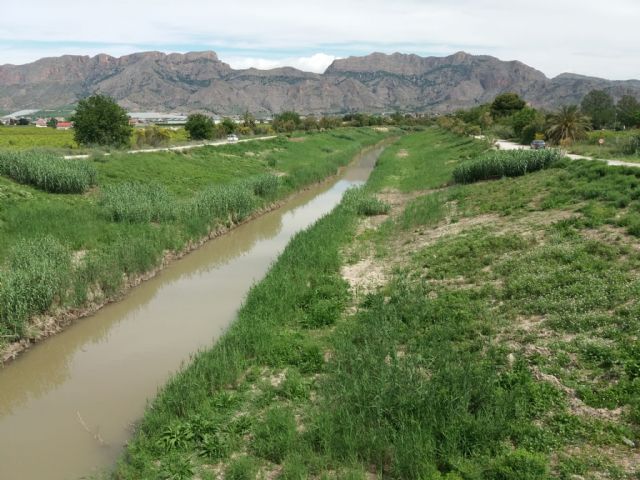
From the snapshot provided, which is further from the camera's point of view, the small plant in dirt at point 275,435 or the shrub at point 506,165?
the shrub at point 506,165

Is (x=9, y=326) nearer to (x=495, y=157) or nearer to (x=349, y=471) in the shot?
(x=349, y=471)

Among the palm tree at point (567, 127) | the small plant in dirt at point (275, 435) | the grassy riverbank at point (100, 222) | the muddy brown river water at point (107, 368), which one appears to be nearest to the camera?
the small plant in dirt at point (275, 435)

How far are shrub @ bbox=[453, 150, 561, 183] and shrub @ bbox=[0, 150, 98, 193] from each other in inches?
890

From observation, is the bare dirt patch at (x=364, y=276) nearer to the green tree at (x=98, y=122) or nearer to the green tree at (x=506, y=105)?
the green tree at (x=98, y=122)

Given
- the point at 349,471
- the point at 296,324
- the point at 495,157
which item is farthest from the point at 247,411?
the point at 495,157

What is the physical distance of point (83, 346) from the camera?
42.1 feet

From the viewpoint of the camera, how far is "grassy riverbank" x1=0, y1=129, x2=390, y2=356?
42.0 feet

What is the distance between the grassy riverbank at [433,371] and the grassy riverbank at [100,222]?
4.88 m

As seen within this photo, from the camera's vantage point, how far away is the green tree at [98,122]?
48.4 meters

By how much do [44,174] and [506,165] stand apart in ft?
84.0

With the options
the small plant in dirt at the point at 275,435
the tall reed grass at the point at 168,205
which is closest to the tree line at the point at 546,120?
the tall reed grass at the point at 168,205

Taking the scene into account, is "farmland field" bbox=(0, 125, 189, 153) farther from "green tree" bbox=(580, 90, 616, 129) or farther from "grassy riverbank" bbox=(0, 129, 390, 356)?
"green tree" bbox=(580, 90, 616, 129)

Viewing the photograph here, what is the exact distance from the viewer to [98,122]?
48.8 metres

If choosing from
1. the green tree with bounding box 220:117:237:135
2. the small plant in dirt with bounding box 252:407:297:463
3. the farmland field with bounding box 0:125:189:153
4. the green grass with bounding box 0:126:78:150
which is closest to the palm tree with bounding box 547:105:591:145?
the farmland field with bounding box 0:125:189:153
